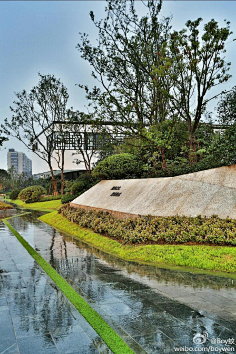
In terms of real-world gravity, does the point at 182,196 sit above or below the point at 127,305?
above

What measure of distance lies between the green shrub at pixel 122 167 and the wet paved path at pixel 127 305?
8.62m

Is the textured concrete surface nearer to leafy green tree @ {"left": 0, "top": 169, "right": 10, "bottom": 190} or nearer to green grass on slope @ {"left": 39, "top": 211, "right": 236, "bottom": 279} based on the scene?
green grass on slope @ {"left": 39, "top": 211, "right": 236, "bottom": 279}

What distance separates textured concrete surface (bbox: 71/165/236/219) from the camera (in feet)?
29.5

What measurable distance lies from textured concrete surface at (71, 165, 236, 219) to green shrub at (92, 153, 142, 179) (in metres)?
2.07

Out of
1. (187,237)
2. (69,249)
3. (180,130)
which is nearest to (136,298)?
(187,237)

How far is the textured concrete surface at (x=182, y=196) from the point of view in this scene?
9.00 meters

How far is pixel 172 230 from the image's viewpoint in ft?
27.4

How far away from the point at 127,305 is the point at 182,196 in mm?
6023

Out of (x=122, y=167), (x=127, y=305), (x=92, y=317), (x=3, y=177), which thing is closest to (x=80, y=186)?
(x=122, y=167)

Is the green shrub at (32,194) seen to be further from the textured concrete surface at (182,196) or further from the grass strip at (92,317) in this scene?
the grass strip at (92,317)

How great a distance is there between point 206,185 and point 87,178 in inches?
539

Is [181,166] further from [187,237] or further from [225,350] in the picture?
[225,350]

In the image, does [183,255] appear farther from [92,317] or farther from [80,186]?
[80,186]

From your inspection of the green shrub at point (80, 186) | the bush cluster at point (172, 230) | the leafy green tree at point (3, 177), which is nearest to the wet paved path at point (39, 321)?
the bush cluster at point (172, 230)
